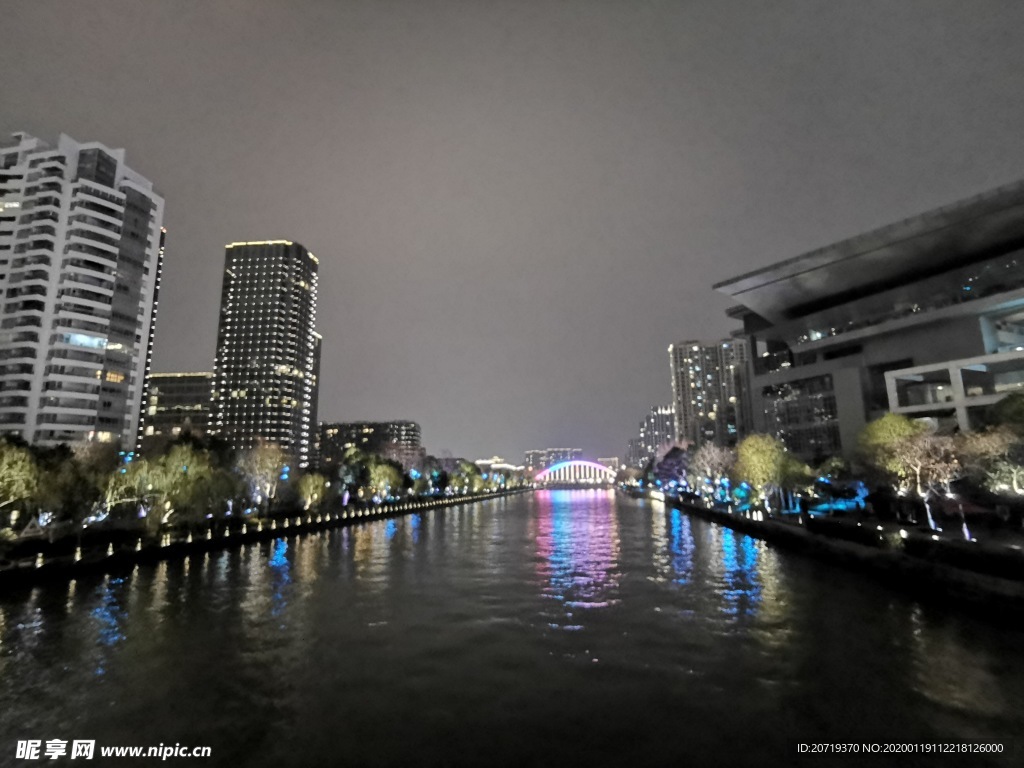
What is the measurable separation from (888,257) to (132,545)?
8568 cm

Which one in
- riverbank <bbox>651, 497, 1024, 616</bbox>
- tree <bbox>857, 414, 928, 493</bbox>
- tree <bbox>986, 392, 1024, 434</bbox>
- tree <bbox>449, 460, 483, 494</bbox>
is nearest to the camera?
riverbank <bbox>651, 497, 1024, 616</bbox>

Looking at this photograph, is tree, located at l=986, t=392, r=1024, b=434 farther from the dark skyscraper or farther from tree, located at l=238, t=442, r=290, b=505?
the dark skyscraper

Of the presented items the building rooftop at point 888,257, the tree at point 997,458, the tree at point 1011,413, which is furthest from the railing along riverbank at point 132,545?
the building rooftop at point 888,257

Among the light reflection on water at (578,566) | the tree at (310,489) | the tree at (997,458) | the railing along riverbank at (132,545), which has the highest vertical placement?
the tree at (997,458)

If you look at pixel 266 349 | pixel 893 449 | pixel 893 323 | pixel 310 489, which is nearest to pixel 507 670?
pixel 893 449

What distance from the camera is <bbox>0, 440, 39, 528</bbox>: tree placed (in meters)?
29.9

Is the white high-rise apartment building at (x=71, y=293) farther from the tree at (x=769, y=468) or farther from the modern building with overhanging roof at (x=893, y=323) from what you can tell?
the modern building with overhanging roof at (x=893, y=323)

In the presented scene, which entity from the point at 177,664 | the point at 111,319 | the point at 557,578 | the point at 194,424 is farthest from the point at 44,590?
the point at 194,424

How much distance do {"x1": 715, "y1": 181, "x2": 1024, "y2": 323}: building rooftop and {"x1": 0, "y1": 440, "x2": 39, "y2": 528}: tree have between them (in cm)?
8466

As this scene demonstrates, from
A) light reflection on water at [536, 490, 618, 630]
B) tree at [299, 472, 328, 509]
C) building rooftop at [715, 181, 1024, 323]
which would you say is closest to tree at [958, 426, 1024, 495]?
light reflection on water at [536, 490, 618, 630]

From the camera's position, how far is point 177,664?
50.0 feet

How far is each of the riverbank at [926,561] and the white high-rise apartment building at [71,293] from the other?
94009 millimetres

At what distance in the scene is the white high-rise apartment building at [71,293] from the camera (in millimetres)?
79250

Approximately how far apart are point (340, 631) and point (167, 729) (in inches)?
293
